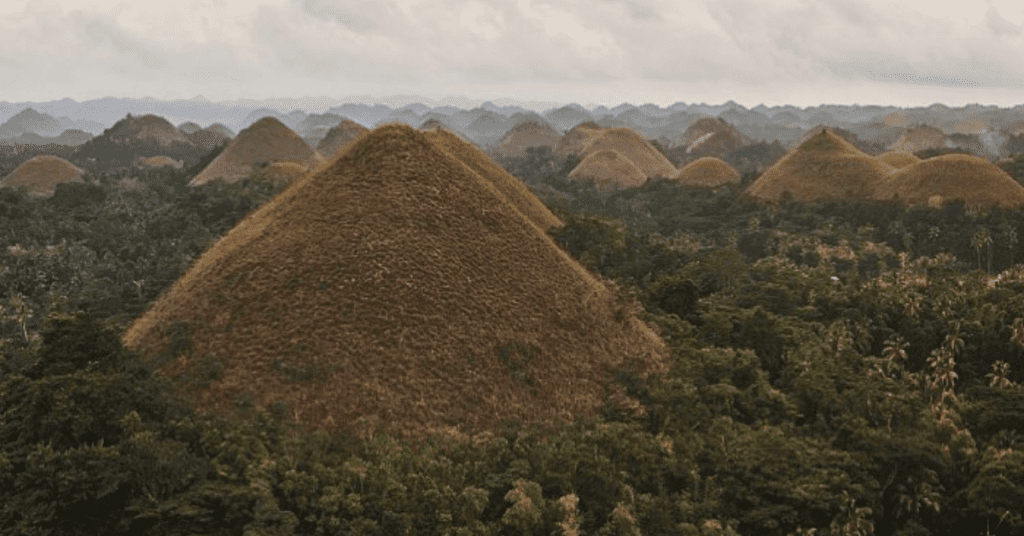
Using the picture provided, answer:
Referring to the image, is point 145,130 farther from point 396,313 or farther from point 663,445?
point 663,445

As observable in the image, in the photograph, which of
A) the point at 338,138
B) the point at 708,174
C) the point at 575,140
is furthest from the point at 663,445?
the point at 575,140

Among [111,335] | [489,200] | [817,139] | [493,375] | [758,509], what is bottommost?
[758,509]

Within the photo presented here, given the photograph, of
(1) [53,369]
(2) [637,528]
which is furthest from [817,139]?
(1) [53,369]

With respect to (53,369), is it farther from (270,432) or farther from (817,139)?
(817,139)

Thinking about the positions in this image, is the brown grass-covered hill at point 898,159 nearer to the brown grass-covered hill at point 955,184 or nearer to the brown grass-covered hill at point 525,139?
the brown grass-covered hill at point 955,184

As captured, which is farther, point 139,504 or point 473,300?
point 473,300
